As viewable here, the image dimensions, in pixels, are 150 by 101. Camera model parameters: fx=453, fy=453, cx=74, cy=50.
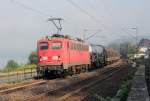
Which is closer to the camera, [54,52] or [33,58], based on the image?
[54,52]

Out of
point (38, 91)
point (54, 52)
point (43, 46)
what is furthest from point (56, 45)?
point (38, 91)

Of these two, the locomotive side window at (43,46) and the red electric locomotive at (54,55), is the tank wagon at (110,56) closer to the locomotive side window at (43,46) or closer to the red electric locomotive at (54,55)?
the red electric locomotive at (54,55)

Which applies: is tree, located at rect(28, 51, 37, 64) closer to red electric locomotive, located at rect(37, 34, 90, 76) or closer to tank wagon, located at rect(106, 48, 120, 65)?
tank wagon, located at rect(106, 48, 120, 65)

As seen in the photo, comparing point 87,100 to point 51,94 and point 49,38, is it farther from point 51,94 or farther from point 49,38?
point 49,38

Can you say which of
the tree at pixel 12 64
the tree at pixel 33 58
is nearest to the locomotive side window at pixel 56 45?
the tree at pixel 12 64

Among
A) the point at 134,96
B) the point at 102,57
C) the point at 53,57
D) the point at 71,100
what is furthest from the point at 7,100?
the point at 102,57

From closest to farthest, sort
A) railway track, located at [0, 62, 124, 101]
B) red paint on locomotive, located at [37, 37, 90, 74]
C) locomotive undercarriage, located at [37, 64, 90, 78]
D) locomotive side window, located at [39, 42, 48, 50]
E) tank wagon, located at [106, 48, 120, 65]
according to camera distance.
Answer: railway track, located at [0, 62, 124, 101] → locomotive undercarriage, located at [37, 64, 90, 78] → red paint on locomotive, located at [37, 37, 90, 74] → locomotive side window, located at [39, 42, 48, 50] → tank wagon, located at [106, 48, 120, 65]

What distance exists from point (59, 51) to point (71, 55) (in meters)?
2.53

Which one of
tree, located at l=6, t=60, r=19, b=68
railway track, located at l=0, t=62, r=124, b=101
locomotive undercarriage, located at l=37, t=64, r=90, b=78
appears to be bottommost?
railway track, located at l=0, t=62, r=124, b=101

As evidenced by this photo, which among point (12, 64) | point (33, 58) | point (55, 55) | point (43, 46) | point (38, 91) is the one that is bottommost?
point (38, 91)

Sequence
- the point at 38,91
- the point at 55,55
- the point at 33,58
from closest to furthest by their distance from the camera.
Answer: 1. the point at 38,91
2. the point at 55,55
3. the point at 33,58

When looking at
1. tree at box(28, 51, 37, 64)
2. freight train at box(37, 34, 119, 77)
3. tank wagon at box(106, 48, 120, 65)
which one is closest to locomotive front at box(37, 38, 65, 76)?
freight train at box(37, 34, 119, 77)

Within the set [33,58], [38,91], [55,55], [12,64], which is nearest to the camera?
[38,91]

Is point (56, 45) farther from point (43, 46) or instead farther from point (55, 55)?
point (43, 46)
